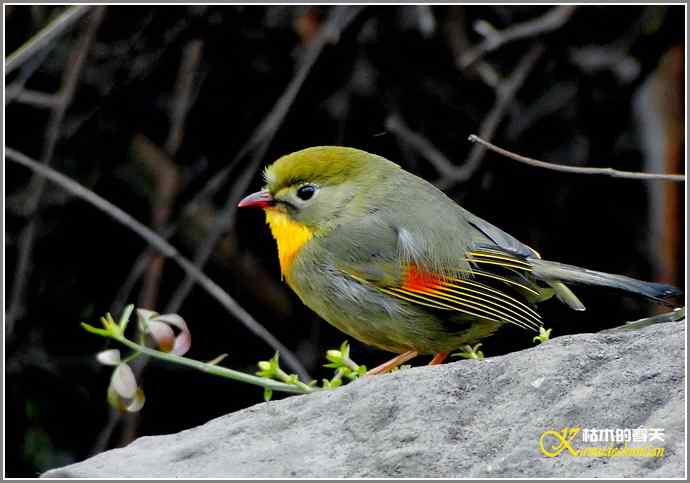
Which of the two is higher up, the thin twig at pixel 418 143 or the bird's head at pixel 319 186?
the thin twig at pixel 418 143

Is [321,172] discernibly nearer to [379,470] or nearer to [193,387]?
[379,470]

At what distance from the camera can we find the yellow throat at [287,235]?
3607 millimetres

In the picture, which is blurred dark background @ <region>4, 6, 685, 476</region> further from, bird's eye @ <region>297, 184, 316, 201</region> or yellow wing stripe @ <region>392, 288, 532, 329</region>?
yellow wing stripe @ <region>392, 288, 532, 329</region>

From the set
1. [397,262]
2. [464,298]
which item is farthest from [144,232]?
[464,298]

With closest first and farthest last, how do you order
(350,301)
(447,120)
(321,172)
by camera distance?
1. (350,301)
2. (321,172)
3. (447,120)

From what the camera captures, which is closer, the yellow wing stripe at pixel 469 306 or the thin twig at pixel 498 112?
the yellow wing stripe at pixel 469 306

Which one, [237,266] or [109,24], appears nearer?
[109,24]

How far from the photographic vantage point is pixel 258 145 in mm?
4617

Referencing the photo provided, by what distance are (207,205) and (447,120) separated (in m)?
1.44

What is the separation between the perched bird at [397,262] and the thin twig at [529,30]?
5.69 feet

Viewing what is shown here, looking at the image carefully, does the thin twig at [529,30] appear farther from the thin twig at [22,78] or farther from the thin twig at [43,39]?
the thin twig at [22,78]

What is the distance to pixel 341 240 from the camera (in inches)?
139

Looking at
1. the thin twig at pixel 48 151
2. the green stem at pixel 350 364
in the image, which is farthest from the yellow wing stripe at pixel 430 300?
the thin twig at pixel 48 151

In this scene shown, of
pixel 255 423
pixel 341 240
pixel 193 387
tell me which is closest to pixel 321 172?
pixel 341 240
